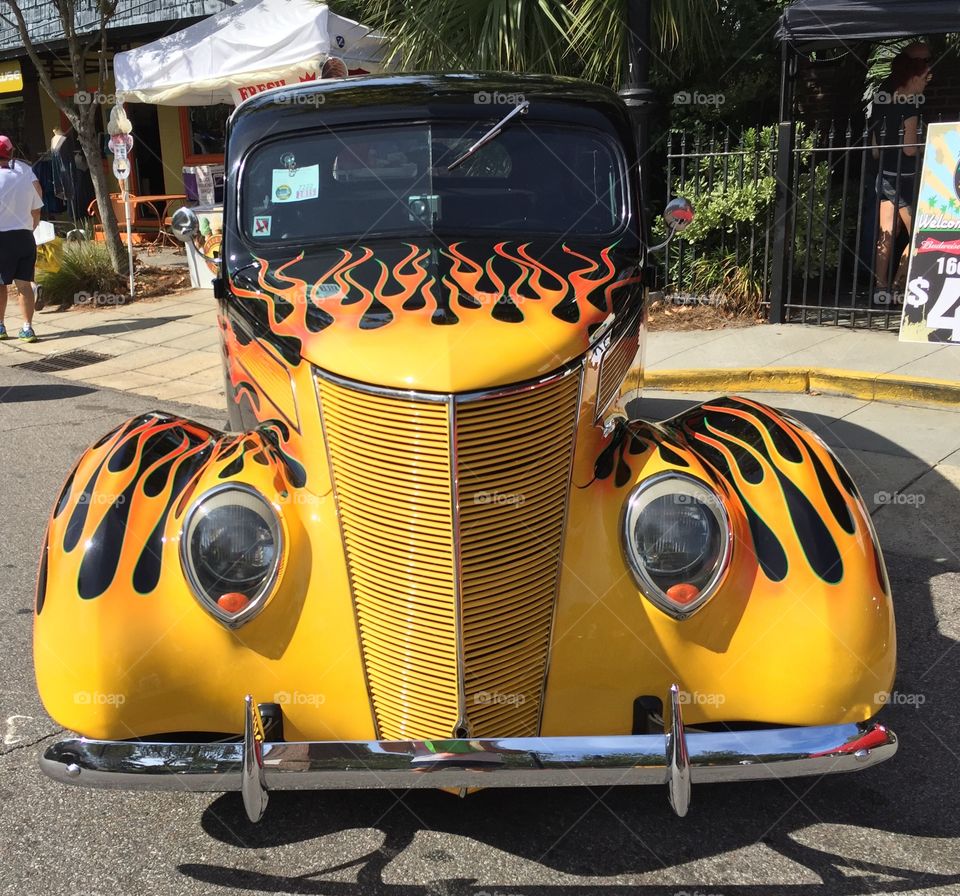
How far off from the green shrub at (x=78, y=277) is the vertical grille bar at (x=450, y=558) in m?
11.1

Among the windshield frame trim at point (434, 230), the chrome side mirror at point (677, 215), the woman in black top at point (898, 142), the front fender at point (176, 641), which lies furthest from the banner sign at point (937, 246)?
the front fender at point (176, 641)

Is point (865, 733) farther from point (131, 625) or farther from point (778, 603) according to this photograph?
point (131, 625)

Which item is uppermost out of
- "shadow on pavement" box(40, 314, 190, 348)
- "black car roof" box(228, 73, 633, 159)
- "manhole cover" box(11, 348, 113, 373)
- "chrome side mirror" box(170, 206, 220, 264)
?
"black car roof" box(228, 73, 633, 159)

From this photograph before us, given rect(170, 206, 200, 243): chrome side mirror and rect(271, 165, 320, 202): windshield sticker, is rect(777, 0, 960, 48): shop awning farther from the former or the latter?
rect(170, 206, 200, 243): chrome side mirror

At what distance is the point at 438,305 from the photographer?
3.03 meters

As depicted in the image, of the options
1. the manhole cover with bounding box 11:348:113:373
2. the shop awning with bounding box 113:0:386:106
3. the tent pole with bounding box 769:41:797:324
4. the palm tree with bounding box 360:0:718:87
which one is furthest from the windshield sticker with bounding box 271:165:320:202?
the shop awning with bounding box 113:0:386:106

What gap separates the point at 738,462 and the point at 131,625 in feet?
6.07

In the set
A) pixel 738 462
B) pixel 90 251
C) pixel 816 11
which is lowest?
pixel 90 251

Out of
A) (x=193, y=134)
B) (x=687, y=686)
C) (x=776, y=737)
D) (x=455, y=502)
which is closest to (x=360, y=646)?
(x=455, y=502)

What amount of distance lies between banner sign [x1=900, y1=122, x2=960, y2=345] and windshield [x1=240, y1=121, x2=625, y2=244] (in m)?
4.46

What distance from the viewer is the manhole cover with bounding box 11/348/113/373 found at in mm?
9516

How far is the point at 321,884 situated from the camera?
261 cm

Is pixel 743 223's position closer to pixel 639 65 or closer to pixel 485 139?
pixel 639 65

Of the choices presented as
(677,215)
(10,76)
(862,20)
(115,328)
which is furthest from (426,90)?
(10,76)
